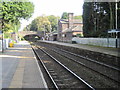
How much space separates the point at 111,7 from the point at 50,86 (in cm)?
2845

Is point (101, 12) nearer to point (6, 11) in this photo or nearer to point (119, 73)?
point (6, 11)

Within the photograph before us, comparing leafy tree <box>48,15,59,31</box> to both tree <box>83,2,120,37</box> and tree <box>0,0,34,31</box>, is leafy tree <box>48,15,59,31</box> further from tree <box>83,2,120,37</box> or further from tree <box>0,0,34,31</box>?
tree <box>0,0,34,31</box>

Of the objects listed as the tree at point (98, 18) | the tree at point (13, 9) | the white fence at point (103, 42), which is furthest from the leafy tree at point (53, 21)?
the tree at point (13, 9)

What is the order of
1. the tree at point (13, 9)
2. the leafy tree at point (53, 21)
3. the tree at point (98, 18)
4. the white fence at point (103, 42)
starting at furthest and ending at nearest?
1. the leafy tree at point (53, 21)
2. the tree at point (98, 18)
3. the tree at point (13, 9)
4. the white fence at point (103, 42)

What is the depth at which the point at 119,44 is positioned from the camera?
25.4 meters

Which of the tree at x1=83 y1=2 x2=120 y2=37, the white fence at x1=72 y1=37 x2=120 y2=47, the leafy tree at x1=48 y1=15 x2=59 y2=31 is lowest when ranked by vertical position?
the white fence at x1=72 y1=37 x2=120 y2=47

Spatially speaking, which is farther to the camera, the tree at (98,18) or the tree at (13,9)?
the tree at (98,18)

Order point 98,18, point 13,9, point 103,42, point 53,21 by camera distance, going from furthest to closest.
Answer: point 53,21 → point 98,18 → point 103,42 → point 13,9

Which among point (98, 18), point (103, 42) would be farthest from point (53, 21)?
point (103, 42)

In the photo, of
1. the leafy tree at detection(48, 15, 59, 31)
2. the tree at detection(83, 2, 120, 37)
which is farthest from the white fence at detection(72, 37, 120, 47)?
the leafy tree at detection(48, 15, 59, 31)

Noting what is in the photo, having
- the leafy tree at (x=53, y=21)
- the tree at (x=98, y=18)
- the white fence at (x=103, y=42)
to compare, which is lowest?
the white fence at (x=103, y=42)

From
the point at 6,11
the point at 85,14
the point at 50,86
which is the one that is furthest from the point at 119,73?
the point at 85,14

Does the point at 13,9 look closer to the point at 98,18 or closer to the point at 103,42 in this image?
the point at 103,42

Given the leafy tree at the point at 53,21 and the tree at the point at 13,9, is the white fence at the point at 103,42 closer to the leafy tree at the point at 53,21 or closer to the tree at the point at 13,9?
the tree at the point at 13,9
